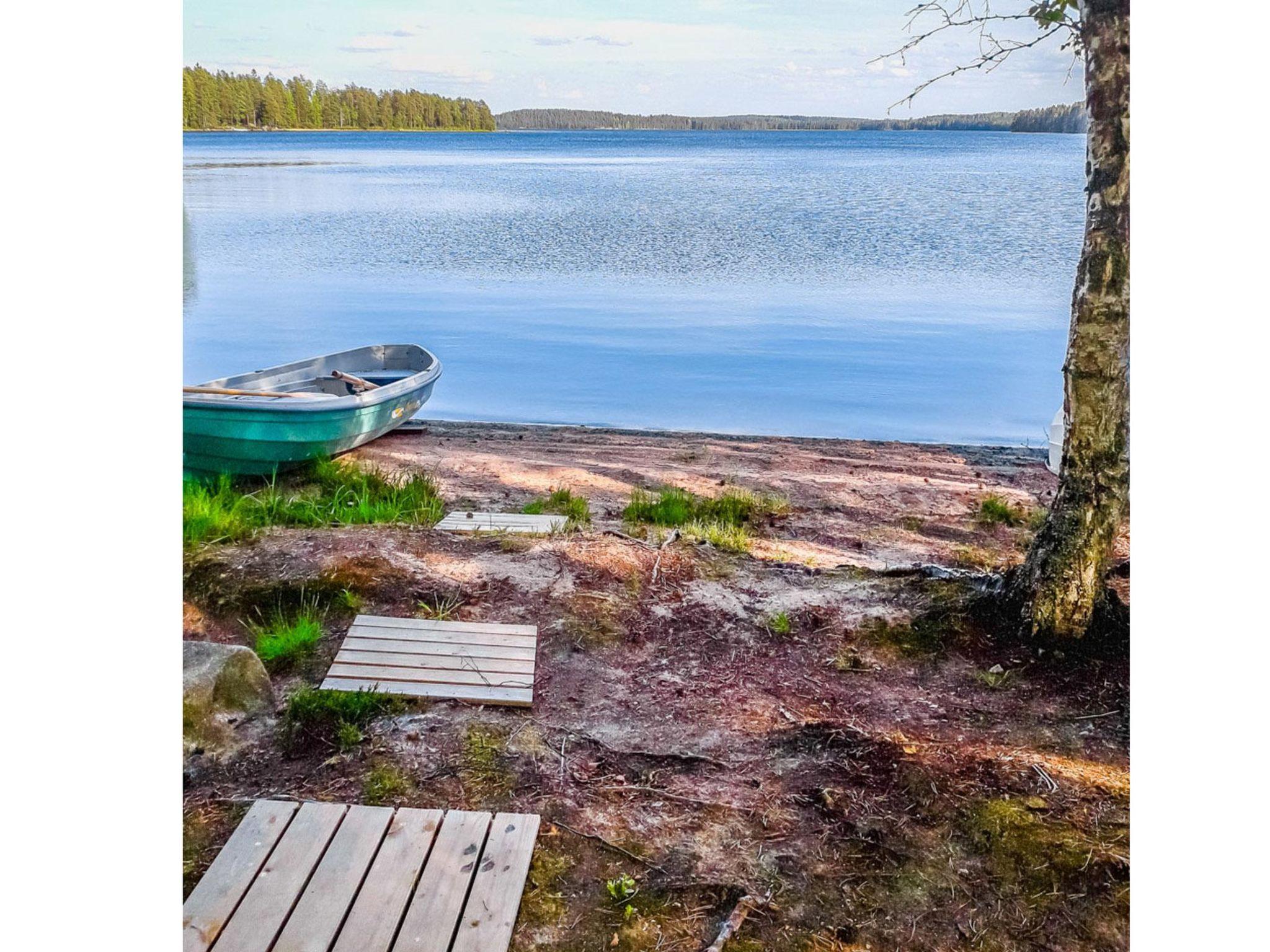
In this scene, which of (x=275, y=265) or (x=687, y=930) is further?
(x=275, y=265)

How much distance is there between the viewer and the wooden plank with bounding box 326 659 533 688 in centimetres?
264

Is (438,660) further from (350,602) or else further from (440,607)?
(350,602)

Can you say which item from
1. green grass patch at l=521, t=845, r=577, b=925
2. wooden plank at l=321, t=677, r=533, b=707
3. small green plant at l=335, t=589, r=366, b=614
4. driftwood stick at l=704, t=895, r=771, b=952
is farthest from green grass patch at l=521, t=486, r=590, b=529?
driftwood stick at l=704, t=895, r=771, b=952

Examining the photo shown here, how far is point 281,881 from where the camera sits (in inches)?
69.9

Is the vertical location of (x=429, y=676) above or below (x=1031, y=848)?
above

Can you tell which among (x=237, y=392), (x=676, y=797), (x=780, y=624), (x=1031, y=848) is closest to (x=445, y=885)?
(x=676, y=797)

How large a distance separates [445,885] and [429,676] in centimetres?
93

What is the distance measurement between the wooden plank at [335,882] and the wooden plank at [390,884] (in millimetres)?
16

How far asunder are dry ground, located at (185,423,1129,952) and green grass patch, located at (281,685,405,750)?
0.15 feet

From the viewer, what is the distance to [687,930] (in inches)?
70.9
